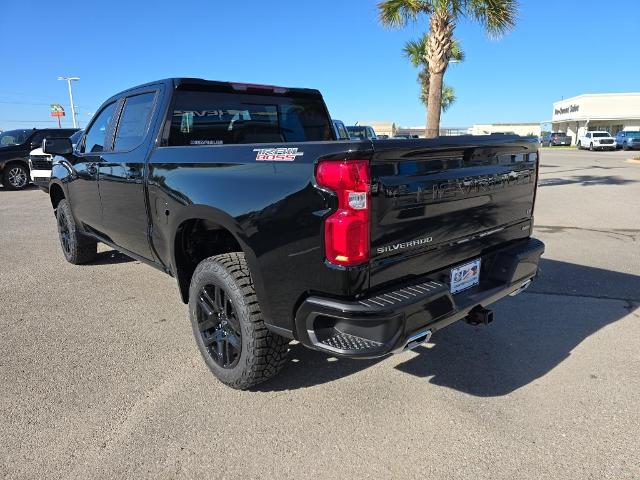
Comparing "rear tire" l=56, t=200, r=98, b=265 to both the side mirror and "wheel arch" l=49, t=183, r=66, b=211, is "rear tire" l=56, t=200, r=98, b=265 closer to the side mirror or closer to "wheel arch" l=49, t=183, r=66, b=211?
"wheel arch" l=49, t=183, r=66, b=211

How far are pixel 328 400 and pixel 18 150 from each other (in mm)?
15654

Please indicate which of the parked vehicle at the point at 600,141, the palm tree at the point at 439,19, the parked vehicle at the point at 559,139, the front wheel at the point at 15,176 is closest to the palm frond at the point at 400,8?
the palm tree at the point at 439,19

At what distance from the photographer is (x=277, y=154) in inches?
97.5

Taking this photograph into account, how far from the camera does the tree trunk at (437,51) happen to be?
10.8 metres

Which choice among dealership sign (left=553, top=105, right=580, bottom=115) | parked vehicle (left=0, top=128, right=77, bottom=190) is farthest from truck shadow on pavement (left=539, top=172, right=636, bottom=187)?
dealership sign (left=553, top=105, right=580, bottom=115)

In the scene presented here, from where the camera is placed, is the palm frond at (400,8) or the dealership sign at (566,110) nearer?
the palm frond at (400,8)

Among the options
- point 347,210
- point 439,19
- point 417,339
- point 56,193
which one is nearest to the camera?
point 347,210

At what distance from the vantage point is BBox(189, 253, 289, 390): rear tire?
2.79 m

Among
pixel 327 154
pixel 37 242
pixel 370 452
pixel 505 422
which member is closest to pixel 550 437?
pixel 505 422

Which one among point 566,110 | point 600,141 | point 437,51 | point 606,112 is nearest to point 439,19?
point 437,51

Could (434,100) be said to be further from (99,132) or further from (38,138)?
(38,138)

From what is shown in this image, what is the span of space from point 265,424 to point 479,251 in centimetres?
166

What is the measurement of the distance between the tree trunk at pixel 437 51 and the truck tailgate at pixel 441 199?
25.8 feet

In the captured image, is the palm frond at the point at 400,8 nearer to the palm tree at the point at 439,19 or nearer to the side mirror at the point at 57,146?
the palm tree at the point at 439,19
